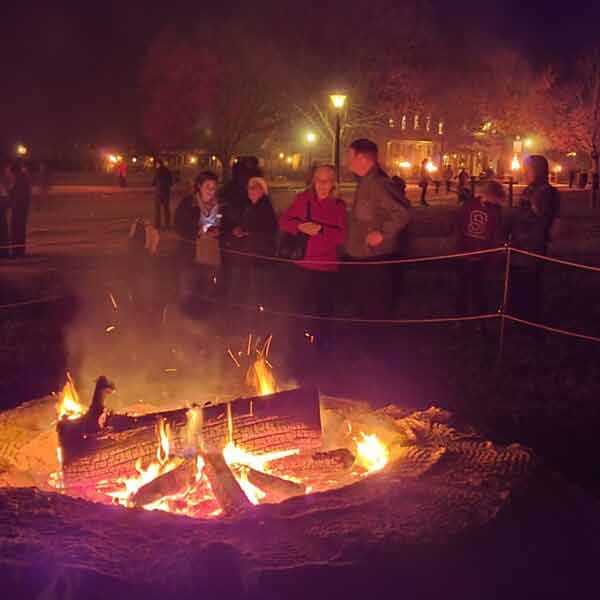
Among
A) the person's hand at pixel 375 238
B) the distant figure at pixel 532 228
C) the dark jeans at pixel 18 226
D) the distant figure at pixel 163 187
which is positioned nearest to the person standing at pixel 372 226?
the person's hand at pixel 375 238

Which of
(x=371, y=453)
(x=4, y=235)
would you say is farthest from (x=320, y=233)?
(x=4, y=235)

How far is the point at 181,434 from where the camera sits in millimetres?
4406

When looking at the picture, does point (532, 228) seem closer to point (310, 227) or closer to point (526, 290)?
point (526, 290)

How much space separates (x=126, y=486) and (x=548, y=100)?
4581 cm

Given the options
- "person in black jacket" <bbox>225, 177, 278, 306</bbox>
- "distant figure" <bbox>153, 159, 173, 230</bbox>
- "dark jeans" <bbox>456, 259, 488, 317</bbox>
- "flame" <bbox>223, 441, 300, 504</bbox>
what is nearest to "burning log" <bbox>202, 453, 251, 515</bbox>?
"flame" <bbox>223, 441, 300, 504</bbox>

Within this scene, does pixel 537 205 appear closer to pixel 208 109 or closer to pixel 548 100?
pixel 208 109

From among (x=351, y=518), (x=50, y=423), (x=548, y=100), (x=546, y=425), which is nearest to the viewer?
(x=351, y=518)

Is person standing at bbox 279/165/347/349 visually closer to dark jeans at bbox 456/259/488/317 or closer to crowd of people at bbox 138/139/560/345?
crowd of people at bbox 138/139/560/345

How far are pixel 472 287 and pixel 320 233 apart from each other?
6.66 ft

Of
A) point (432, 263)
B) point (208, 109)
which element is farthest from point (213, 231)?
point (208, 109)

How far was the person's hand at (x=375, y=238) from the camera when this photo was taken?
6.48 m

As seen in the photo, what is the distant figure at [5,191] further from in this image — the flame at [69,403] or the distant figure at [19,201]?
the flame at [69,403]

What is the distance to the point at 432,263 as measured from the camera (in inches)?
511

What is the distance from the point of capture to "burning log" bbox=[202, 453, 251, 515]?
152 inches
